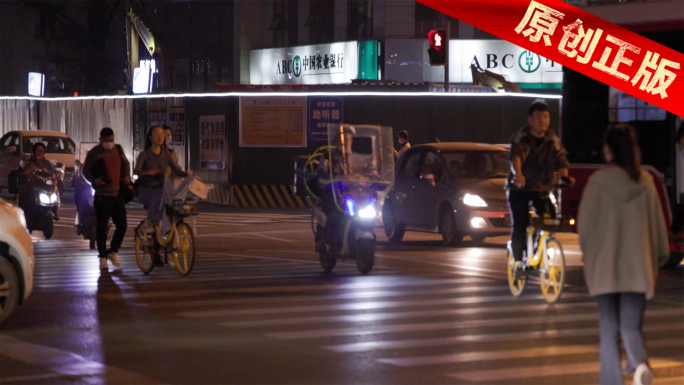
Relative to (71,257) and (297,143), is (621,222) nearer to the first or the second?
(71,257)

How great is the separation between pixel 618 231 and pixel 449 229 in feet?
36.7

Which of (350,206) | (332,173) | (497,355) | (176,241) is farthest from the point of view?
(332,173)

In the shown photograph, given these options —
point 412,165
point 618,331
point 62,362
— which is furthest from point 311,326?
point 412,165

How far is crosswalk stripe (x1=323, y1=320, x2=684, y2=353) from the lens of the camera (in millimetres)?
8500

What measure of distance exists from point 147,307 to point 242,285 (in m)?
1.92

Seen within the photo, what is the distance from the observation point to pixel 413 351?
8344mm

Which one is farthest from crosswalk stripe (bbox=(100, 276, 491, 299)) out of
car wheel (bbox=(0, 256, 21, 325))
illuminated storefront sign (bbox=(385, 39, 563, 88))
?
illuminated storefront sign (bbox=(385, 39, 563, 88))

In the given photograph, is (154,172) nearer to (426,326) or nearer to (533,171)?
(533,171)

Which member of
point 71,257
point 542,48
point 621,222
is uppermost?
point 542,48

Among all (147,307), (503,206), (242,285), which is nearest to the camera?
(147,307)

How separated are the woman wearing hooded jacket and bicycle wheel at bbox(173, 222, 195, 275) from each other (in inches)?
293

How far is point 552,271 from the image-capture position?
1084 centimetres

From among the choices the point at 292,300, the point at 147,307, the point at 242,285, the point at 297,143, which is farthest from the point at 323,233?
the point at 297,143

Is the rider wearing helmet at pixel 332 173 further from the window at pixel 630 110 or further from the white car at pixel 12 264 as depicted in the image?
the white car at pixel 12 264
